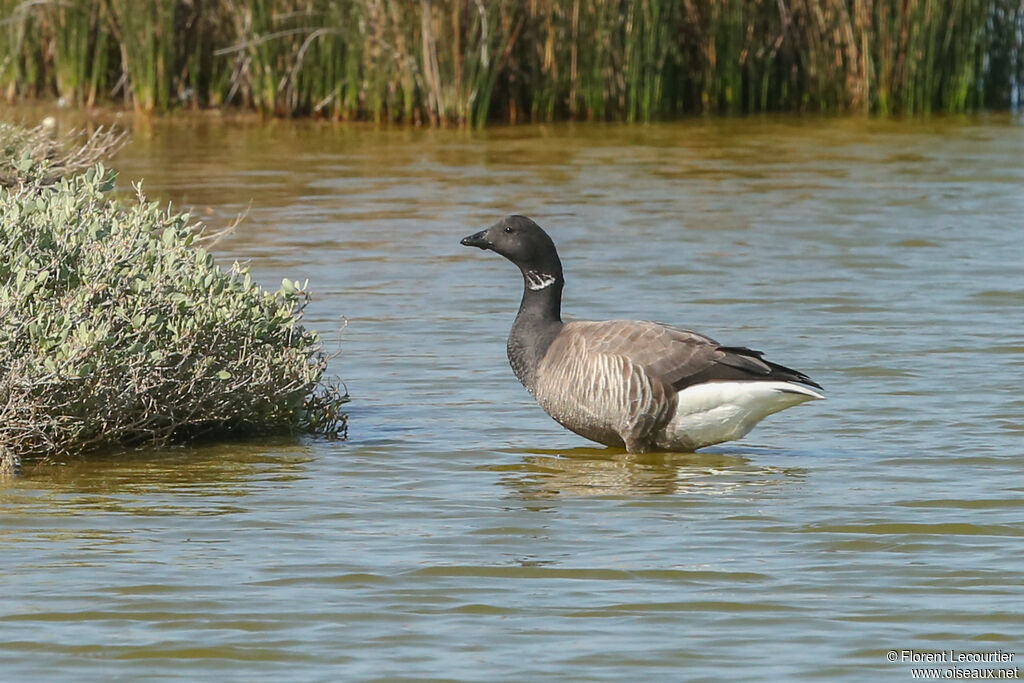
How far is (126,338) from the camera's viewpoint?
8.45m

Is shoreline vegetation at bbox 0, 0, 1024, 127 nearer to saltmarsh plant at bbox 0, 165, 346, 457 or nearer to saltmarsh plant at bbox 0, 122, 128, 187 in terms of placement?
saltmarsh plant at bbox 0, 122, 128, 187

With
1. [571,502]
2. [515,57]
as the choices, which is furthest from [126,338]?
[515,57]

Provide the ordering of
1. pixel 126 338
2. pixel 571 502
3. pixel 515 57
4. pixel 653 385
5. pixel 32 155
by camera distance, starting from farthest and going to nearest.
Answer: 1. pixel 515 57
2. pixel 32 155
3. pixel 653 385
4. pixel 126 338
5. pixel 571 502

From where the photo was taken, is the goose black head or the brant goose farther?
the goose black head

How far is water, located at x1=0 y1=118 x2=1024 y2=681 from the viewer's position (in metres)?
5.97

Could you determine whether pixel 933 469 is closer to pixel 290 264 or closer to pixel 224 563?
pixel 224 563

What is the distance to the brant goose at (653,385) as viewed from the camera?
8.55 m

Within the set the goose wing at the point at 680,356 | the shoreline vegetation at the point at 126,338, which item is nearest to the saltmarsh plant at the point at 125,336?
the shoreline vegetation at the point at 126,338

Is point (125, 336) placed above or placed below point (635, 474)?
above

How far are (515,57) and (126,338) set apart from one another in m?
14.8

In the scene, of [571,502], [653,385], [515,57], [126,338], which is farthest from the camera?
[515,57]

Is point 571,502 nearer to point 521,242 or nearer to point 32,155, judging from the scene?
point 521,242

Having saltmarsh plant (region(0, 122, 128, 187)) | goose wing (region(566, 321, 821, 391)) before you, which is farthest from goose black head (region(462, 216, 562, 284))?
saltmarsh plant (region(0, 122, 128, 187))

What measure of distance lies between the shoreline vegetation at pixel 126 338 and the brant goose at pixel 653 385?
130 cm
